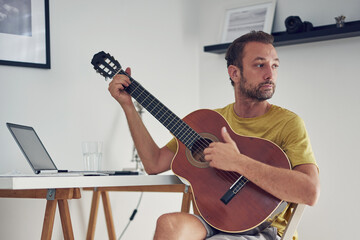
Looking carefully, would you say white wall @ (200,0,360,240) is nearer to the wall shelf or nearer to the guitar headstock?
the wall shelf

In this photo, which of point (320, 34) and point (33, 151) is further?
point (320, 34)

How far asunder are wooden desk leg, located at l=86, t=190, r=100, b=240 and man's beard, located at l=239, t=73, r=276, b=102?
3.33 feet

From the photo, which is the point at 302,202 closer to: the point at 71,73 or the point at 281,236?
the point at 281,236

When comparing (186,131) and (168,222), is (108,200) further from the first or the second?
(168,222)

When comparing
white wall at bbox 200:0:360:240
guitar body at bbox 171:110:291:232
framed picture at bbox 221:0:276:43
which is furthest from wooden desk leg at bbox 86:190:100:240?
framed picture at bbox 221:0:276:43

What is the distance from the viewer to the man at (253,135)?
163cm

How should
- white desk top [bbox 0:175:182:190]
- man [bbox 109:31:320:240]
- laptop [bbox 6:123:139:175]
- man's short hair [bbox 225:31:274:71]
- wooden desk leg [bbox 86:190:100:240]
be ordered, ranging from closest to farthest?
white desk top [bbox 0:175:182:190], man [bbox 109:31:320:240], laptop [bbox 6:123:139:175], man's short hair [bbox 225:31:274:71], wooden desk leg [bbox 86:190:100:240]

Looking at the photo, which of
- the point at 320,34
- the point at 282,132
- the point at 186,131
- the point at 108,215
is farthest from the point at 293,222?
the point at 320,34

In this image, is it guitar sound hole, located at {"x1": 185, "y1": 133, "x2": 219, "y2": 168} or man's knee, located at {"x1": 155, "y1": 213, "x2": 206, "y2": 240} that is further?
guitar sound hole, located at {"x1": 185, "y1": 133, "x2": 219, "y2": 168}

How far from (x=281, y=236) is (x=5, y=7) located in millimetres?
1540

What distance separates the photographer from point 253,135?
188cm

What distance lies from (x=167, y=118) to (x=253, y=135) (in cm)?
31

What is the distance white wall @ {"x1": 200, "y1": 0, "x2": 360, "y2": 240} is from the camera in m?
2.74

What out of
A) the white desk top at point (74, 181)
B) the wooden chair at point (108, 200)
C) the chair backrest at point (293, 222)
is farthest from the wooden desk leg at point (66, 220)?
the chair backrest at point (293, 222)
